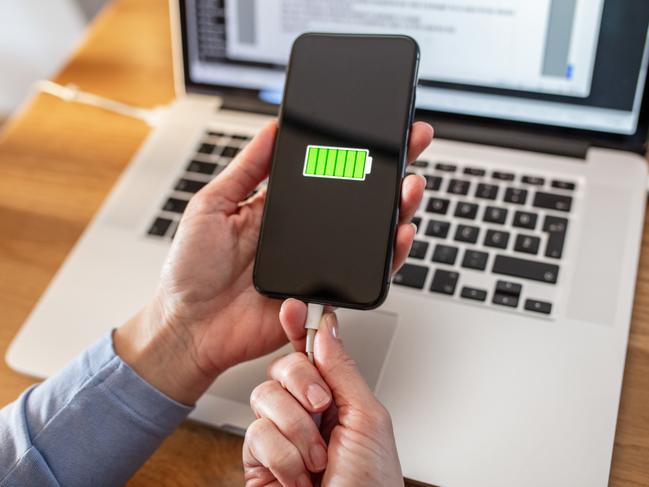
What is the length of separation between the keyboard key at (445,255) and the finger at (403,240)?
4.0 inches

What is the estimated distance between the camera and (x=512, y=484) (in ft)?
1.65

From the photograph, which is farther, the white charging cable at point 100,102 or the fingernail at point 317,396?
the white charging cable at point 100,102

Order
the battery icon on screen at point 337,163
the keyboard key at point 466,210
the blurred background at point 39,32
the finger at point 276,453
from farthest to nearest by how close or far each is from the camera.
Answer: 1. the blurred background at point 39,32
2. the keyboard key at point 466,210
3. the battery icon on screen at point 337,163
4. the finger at point 276,453

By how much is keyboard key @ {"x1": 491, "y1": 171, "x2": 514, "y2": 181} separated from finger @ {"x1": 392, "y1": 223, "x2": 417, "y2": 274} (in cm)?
19

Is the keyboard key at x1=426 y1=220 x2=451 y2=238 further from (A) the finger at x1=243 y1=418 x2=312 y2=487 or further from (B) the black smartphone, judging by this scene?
(A) the finger at x1=243 y1=418 x2=312 y2=487

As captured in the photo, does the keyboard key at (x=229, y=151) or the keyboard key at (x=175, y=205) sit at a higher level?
the keyboard key at (x=229, y=151)

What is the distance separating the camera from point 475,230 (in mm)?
636

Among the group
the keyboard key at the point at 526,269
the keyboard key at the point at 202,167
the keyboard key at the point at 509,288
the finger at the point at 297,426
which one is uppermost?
the keyboard key at the point at 202,167

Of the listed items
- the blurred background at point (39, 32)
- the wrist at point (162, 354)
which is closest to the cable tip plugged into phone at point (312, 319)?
the wrist at point (162, 354)

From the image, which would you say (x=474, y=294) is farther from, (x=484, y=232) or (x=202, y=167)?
(x=202, y=167)

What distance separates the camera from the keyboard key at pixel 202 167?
2.38ft

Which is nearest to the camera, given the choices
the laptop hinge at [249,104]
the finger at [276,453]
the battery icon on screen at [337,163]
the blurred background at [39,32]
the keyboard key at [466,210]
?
the finger at [276,453]

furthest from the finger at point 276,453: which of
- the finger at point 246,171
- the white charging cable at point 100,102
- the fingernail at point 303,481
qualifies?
the white charging cable at point 100,102

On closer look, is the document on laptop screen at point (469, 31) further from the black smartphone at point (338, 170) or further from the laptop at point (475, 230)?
the black smartphone at point (338, 170)
